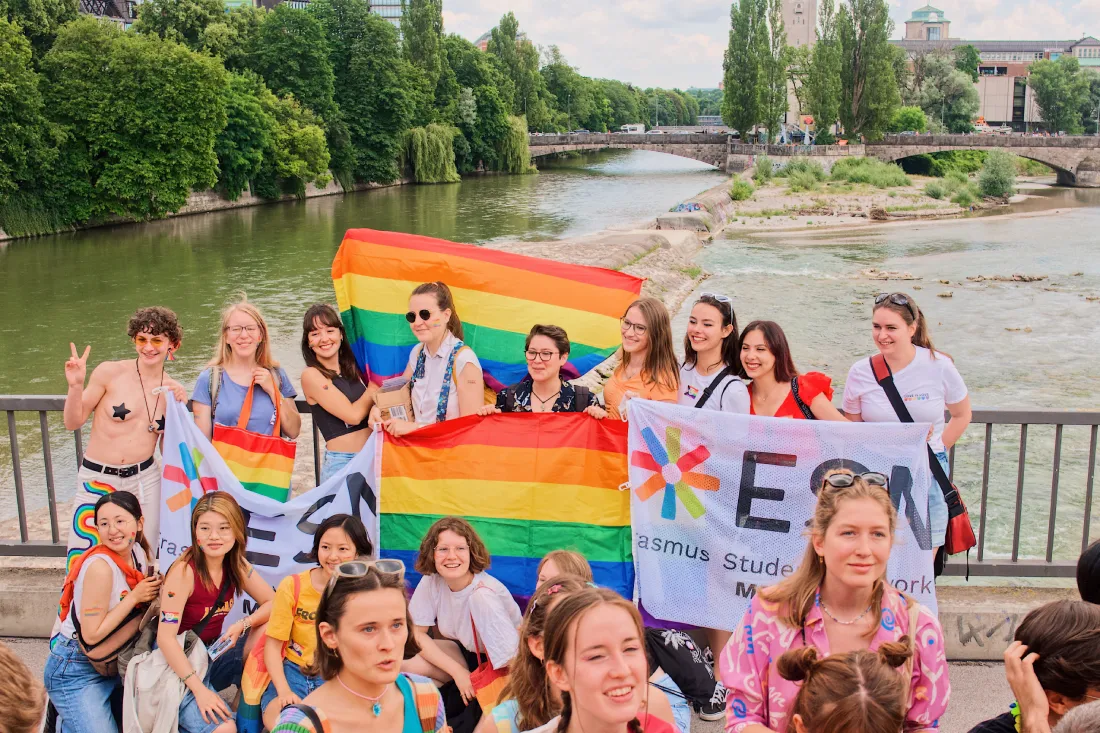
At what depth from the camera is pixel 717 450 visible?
5.19 metres

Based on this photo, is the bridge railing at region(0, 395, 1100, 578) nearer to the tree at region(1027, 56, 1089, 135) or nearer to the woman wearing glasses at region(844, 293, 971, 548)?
the woman wearing glasses at region(844, 293, 971, 548)

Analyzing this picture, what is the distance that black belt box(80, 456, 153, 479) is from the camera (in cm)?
554

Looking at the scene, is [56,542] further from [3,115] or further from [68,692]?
[3,115]

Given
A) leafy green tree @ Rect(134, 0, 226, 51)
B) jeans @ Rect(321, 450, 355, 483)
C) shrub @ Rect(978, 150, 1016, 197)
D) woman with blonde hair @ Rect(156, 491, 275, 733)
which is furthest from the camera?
shrub @ Rect(978, 150, 1016, 197)

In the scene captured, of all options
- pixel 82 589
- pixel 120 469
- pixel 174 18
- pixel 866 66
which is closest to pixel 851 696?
pixel 82 589

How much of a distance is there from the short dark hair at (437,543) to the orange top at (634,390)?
121 cm

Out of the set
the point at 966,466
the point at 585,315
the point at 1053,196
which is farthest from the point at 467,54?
the point at 585,315

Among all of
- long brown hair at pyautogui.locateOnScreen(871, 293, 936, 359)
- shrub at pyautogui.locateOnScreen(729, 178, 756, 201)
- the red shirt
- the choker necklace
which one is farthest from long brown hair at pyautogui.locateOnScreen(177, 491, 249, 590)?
shrub at pyautogui.locateOnScreen(729, 178, 756, 201)

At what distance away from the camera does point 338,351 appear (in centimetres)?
602

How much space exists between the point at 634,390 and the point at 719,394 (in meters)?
0.49

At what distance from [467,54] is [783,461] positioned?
84345 mm

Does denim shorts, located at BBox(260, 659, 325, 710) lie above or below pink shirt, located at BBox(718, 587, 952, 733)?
below

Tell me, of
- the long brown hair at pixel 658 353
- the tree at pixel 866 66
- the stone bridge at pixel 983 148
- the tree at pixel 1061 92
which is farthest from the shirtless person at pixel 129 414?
the tree at pixel 1061 92

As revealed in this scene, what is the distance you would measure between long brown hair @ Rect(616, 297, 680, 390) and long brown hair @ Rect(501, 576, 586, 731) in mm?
2167
